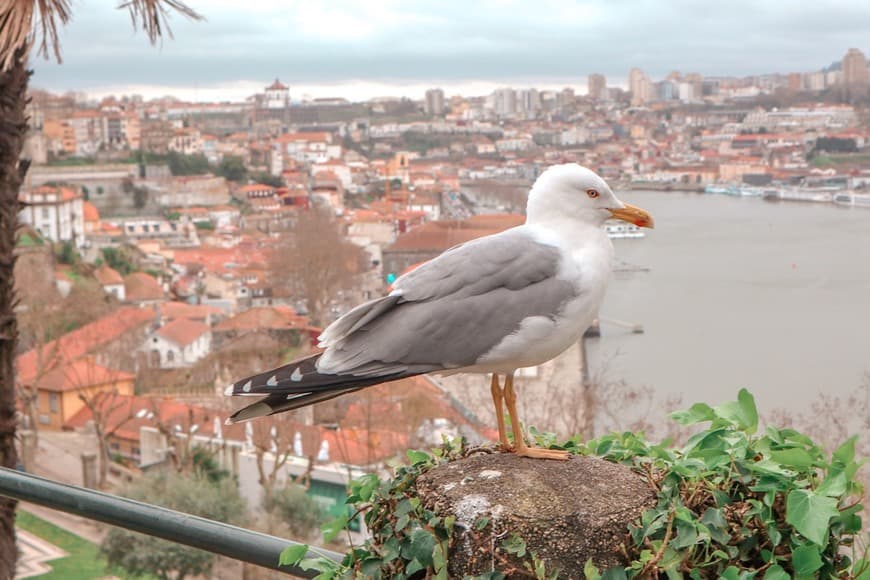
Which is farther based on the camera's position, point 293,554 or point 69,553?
point 69,553

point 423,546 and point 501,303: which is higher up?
point 501,303

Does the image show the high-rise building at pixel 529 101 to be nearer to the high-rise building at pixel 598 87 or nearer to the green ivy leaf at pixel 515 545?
the high-rise building at pixel 598 87

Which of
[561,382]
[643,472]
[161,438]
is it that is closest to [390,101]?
[161,438]

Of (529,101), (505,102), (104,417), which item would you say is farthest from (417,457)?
(505,102)

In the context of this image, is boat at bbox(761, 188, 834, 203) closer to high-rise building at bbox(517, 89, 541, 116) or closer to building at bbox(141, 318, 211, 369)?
high-rise building at bbox(517, 89, 541, 116)

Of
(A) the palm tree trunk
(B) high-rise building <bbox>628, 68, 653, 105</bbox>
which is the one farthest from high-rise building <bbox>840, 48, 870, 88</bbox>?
(A) the palm tree trunk

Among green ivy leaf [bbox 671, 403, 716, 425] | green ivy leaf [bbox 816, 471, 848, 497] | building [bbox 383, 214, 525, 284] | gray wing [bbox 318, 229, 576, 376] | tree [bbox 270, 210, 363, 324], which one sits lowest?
tree [bbox 270, 210, 363, 324]

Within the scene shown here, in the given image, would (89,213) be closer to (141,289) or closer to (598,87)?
(141,289)

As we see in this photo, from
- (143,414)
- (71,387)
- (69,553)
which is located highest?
(71,387)
